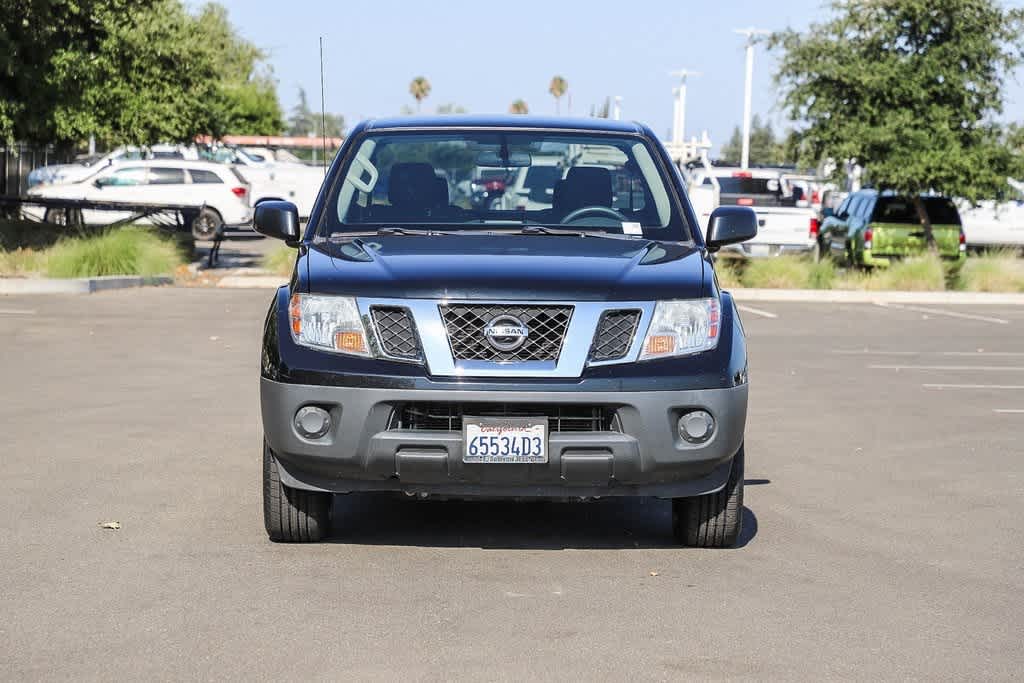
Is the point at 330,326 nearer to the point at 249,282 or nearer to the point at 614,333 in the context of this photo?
the point at 614,333

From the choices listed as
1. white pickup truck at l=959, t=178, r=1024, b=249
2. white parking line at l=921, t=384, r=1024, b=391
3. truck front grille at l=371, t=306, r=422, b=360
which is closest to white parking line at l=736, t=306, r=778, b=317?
white parking line at l=921, t=384, r=1024, b=391

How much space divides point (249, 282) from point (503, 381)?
58.6ft

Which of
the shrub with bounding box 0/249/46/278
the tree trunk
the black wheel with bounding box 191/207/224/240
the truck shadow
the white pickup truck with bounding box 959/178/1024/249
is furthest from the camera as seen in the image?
the white pickup truck with bounding box 959/178/1024/249

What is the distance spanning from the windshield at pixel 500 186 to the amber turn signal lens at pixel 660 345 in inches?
44.6

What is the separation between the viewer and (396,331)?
619 cm

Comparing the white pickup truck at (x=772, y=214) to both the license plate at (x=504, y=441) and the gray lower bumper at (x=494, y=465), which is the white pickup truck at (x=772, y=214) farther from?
the license plate at (x=504, y=441)

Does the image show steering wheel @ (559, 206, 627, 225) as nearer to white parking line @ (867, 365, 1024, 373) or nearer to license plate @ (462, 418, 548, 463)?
license plate @ (462, 418, 548, 463)

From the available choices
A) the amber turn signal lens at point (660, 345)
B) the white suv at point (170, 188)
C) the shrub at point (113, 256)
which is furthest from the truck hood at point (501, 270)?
the white suv at point (170, 188)

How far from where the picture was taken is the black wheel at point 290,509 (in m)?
6.57

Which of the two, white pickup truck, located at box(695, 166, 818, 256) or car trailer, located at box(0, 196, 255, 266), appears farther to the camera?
white pickup truck, located at box(695, 166, 818, 256)

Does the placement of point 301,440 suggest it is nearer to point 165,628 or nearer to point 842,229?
point 165,628

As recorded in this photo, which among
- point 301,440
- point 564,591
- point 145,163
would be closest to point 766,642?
point 564,591

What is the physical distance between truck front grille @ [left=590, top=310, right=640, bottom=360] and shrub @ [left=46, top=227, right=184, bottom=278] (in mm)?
17050

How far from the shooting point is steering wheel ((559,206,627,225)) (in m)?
7.45
